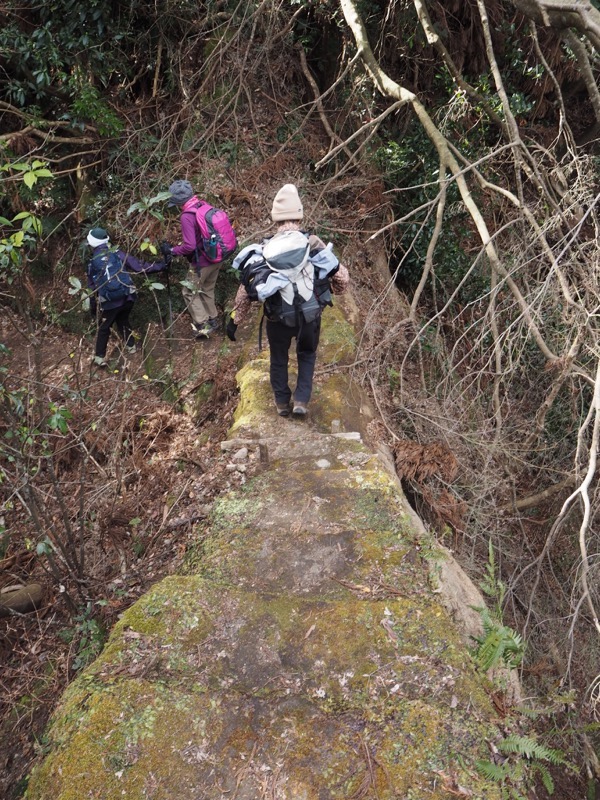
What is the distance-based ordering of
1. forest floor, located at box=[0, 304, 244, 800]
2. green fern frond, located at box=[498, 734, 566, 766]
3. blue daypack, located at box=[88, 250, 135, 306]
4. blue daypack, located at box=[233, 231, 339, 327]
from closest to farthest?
green fern frond, located at box=[498, 734, 566, 766] → forest floor, located at box=[0, 304, 244, 800] → blue daypack, located at box=[233, 231, 339, 327] → blue daypack, located at box=[88, 250, 135, 306]

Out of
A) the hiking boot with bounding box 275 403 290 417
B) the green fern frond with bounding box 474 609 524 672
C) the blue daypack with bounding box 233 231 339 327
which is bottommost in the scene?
the hiking boot with bounding box 275 403 290 417

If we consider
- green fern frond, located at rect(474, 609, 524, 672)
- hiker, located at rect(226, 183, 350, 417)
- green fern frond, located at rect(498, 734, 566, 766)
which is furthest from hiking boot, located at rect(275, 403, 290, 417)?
green fern frond, located at rect(498, 734, 566, 766)

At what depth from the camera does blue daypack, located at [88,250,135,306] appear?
646cm

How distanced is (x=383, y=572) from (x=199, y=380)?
4.00 metres

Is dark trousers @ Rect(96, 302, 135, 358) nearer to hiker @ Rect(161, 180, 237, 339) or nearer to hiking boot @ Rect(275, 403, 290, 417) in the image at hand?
hiker @ Rect(161, 180, 237, 339)

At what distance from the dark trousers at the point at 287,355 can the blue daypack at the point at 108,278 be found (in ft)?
7.71

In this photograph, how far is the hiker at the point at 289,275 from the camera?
170 inches

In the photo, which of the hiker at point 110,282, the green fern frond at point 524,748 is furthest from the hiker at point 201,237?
the green fern frond at point 524,748

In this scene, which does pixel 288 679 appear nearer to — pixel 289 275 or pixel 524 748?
pixel 524 748

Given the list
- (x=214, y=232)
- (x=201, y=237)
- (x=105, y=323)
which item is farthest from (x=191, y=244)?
(x=105, y=323)

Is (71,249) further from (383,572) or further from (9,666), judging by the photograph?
(383,572)

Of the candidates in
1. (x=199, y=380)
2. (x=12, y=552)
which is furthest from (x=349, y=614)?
(x=199, y=380)

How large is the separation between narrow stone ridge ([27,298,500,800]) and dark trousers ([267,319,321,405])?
1.35 m

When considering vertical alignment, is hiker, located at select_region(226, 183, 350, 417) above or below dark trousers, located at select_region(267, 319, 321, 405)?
above
